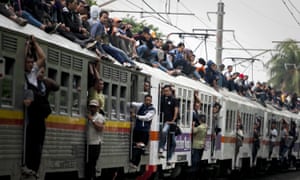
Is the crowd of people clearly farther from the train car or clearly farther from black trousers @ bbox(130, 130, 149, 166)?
black trousers @ bbox(130, 130, 149, 166)

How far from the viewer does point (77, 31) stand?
1686 centimetres

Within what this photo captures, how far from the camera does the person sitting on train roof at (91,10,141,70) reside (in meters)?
18.2

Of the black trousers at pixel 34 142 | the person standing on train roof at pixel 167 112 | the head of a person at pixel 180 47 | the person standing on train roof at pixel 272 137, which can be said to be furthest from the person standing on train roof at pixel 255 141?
the black trousers at pixel 34 142

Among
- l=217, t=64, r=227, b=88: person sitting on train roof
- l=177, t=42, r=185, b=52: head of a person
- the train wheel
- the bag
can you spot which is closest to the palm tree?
l=217, t=64, r=227, b=88: person sitting on train roof

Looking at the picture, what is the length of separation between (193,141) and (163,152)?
160 inches

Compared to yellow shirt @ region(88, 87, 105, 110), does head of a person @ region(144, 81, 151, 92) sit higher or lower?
higher

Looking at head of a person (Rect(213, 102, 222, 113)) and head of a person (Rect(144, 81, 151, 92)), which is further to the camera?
head of a person (Rect(213, 102, 222, 113))

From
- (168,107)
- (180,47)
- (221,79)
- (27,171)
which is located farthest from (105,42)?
(221,79)

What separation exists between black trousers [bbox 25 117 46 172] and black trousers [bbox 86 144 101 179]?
8.69 feet

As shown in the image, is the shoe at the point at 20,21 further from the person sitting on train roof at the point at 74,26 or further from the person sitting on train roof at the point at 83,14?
the person sitting on train roof at the point at 83,14

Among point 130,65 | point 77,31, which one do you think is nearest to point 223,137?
point 130,65

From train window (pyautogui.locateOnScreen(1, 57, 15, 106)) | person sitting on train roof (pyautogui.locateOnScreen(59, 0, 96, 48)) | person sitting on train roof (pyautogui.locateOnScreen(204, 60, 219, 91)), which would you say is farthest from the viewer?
person sitting on train roof (pyautogui.locateOnScreen(204, 60, 219, 91))

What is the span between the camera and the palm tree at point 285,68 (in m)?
105

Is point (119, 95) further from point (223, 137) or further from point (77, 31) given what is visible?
point (223, 137)
